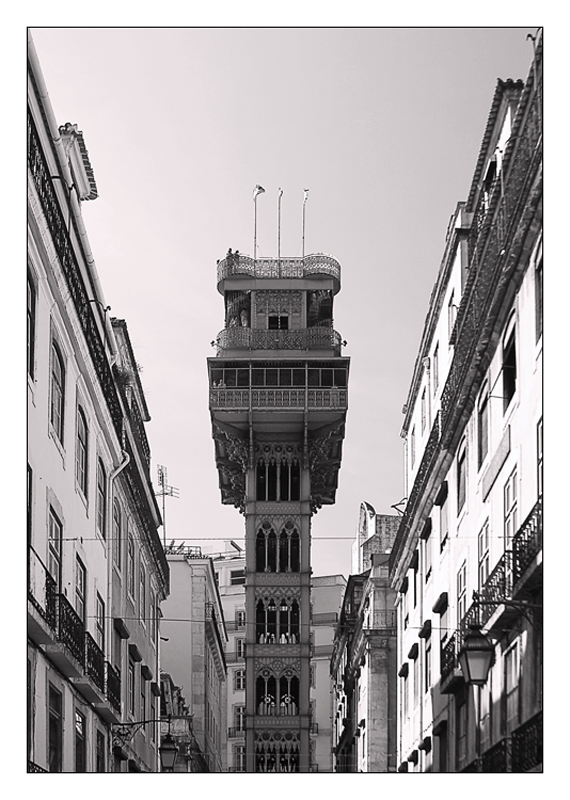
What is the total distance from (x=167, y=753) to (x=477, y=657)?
20.7ft

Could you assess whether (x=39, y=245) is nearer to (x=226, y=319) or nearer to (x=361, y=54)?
(x=361, y=54)

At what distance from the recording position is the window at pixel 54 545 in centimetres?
1898

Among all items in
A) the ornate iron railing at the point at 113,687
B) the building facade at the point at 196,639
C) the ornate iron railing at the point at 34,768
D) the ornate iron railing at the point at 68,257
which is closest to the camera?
the ornate iron railing at the point at 34,768

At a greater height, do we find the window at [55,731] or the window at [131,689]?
the window at [131,689]

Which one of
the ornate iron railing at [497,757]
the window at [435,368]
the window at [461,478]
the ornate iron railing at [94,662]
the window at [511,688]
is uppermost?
the window at [435,368]

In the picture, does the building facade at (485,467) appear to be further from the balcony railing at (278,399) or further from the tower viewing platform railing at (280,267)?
the balcony railing at (278,399)

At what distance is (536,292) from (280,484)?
91.5 ft

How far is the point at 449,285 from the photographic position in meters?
22.0

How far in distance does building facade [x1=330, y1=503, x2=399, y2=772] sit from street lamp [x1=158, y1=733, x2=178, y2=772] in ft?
7.95

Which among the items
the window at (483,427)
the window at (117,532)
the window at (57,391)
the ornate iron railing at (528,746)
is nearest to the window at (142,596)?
the window at (117,532)

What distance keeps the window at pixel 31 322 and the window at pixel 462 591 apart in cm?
629

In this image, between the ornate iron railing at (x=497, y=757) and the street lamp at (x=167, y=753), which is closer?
the ornate iron railing at (x=497, y=757)
